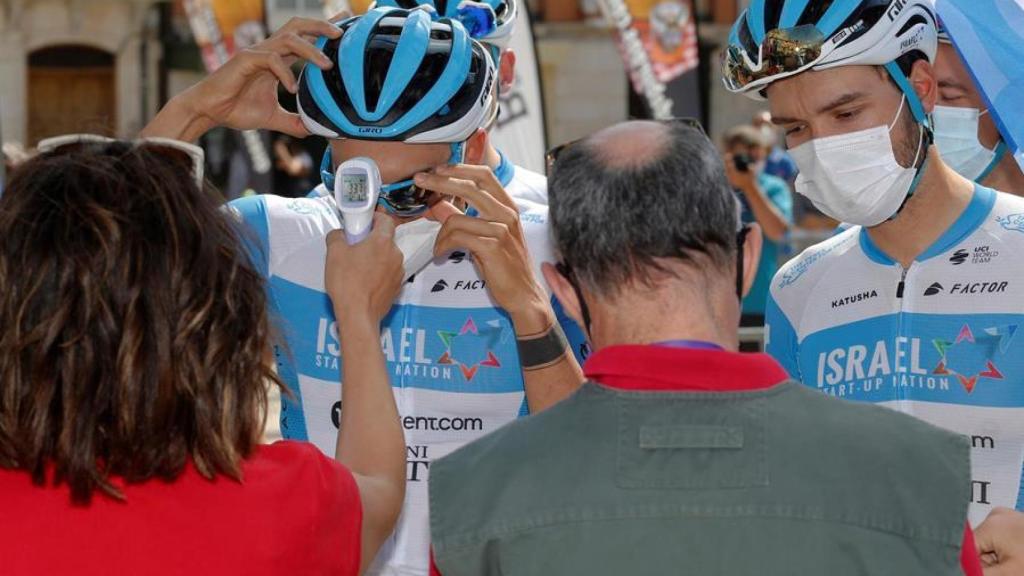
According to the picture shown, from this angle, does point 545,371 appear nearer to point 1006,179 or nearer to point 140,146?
point 140,146

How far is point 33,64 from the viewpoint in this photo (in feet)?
117

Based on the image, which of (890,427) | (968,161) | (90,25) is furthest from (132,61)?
A: (890,427)

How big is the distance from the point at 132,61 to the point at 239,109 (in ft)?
107

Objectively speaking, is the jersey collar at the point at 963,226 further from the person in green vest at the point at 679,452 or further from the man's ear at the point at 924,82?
the person in green vest at the point at 679,452

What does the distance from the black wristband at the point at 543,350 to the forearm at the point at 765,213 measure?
24.1ft

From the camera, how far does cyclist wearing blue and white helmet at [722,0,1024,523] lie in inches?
139

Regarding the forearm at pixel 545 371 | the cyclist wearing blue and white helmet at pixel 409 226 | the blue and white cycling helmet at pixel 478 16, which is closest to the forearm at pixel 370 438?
the forearm at pixel 545 371

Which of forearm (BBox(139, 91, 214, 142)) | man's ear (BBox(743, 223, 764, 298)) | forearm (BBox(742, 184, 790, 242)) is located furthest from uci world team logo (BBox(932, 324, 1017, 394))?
forearm (BBox(742, 184, 790, 242))

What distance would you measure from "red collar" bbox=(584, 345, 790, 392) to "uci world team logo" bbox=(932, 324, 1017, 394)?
1344 millimetres

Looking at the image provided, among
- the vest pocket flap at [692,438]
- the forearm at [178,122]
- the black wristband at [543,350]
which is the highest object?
the forearm at [178,122]

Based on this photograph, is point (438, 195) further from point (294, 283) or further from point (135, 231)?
point (135, 231)

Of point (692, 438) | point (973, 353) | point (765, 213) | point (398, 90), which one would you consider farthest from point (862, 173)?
point (765, 213)

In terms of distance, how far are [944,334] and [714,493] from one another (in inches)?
61.4

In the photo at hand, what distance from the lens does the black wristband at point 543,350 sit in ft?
11.3
